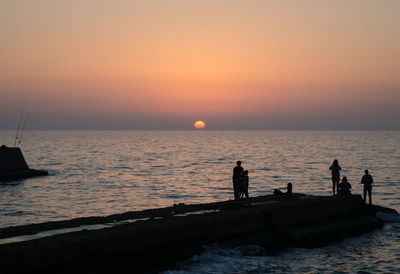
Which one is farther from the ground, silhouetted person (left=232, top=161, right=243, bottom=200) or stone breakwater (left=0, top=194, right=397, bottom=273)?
silhouetted person (left=232, top=161, right=243, bottom=200)

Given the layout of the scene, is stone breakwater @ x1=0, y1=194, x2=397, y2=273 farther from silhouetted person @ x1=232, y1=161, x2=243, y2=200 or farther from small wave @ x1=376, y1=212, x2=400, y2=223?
small wave @ x1=376, y1=212, x2=400, y2=223

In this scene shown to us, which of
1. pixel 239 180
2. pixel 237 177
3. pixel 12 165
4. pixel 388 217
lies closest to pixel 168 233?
pixel 237 177

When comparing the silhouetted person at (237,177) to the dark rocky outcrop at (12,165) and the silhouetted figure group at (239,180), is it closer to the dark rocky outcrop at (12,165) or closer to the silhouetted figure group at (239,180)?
the silhouetted figure group at (239,180)

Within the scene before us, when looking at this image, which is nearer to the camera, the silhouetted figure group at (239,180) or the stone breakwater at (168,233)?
the stone breakwater at (168,233)

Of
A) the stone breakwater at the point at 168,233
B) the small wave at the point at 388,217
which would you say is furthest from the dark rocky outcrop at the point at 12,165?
the small wave at the point at 388,217

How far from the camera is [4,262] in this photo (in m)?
11.3

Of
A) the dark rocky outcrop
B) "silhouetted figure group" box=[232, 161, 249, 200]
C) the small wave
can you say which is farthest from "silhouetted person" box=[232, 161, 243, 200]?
the dark rocky outcrop

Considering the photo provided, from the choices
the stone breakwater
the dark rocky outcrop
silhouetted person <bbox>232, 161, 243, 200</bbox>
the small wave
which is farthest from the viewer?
the dark rocky outcrop

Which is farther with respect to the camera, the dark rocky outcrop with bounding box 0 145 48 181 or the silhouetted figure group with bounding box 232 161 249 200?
the dark rocky outcrop with bounding box 0 145 48 181

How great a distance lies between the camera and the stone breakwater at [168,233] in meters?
12.4

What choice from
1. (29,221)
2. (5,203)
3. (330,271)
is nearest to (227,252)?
(330,271)

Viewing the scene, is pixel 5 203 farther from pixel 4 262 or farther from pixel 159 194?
pixel 4 262

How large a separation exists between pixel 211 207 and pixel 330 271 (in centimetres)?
605

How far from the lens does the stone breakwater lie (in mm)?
12367
